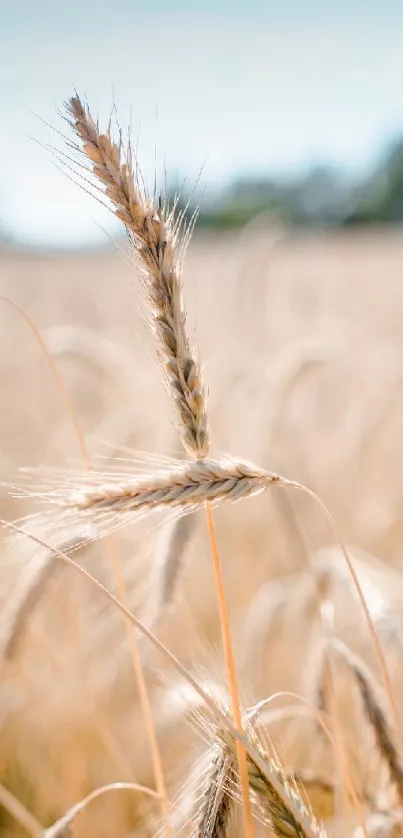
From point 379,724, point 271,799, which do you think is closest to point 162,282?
point 271,799

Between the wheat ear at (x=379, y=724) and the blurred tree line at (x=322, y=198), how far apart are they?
37438 mm

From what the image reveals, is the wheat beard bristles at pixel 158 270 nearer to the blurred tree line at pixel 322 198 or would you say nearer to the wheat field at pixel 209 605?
the wheat field at pixel 209 605

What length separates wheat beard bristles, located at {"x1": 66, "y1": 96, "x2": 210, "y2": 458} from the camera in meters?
0.78

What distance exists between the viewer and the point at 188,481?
73 cm

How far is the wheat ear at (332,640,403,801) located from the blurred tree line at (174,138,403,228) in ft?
123

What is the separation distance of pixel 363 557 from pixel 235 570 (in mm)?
923

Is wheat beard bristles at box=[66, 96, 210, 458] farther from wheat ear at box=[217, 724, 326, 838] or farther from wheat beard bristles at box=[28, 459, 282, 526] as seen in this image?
wheat ear at box=[217, 724, 326, 838]

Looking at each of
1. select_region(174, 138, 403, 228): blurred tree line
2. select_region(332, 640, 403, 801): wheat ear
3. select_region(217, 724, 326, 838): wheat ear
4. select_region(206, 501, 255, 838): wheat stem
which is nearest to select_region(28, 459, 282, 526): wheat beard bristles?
select_region(206, 501, 255, 838): wheat stem

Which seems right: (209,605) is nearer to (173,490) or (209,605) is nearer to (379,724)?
(379,724)

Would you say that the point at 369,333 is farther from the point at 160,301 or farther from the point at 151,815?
the point at 160,301

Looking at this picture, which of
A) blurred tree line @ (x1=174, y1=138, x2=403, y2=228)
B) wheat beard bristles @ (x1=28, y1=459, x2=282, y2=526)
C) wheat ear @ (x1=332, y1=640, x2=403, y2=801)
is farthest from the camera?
blurred tree line @ (x1=174, y1=138, x2=403, y2=228)

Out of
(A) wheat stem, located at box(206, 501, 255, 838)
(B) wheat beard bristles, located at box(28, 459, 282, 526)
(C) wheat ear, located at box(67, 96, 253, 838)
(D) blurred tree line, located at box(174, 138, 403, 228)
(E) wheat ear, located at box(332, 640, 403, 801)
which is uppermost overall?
(D) blurred tree line, located at box(174, 138, 403, 228)

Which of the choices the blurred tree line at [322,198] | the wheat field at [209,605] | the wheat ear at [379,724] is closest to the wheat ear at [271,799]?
the wheat field at [209,605]

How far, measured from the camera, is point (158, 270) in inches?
31.2
